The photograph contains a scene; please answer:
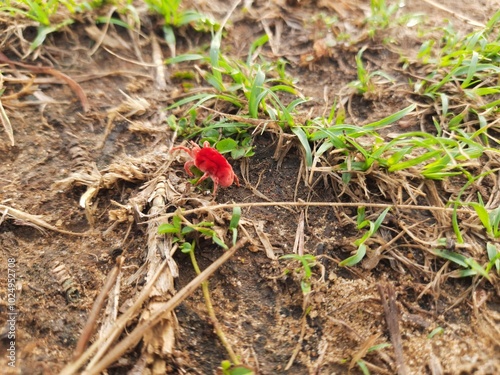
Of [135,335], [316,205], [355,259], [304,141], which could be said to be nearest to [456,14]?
[304,141]

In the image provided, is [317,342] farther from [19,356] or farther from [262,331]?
[19,356]

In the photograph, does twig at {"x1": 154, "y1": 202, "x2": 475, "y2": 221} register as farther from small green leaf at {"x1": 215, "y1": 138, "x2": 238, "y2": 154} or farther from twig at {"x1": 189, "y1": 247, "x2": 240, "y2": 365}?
small green leaf at {"x1": 215, "y1": 138, "x2": 238, "y2": 154}

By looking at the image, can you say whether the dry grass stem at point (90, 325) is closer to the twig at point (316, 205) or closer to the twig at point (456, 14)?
the twig at point (316, 205)

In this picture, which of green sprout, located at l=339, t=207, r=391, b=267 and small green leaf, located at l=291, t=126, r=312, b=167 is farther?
small green leaf, located at l=291, t=126, r=312, b=167

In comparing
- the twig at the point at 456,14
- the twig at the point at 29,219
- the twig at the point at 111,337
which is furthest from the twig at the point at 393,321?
the twig at the point at 456,14

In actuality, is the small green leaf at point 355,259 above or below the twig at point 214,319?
above

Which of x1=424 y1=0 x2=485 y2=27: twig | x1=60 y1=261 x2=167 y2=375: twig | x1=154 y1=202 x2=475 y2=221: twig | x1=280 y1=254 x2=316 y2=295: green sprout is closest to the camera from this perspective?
x1=60 y1=261 x2=167 y2=375: twig

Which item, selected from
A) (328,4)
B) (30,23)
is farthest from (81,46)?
(328,4)

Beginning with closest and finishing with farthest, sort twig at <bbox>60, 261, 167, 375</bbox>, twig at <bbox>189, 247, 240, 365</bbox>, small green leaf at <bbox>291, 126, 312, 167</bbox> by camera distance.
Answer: twig at <bbox>60, 261, 167, 375</bbox> → twig at <bbox>189, 247, 240, 365</bbox> → small green leaf at <bbox>291, 126, 312, 167</bbox>

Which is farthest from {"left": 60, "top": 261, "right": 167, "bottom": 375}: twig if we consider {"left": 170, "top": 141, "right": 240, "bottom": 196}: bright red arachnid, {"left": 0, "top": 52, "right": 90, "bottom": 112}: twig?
{"left": 0, "top": 52, "right": 90, "bottom": 112}: twig
